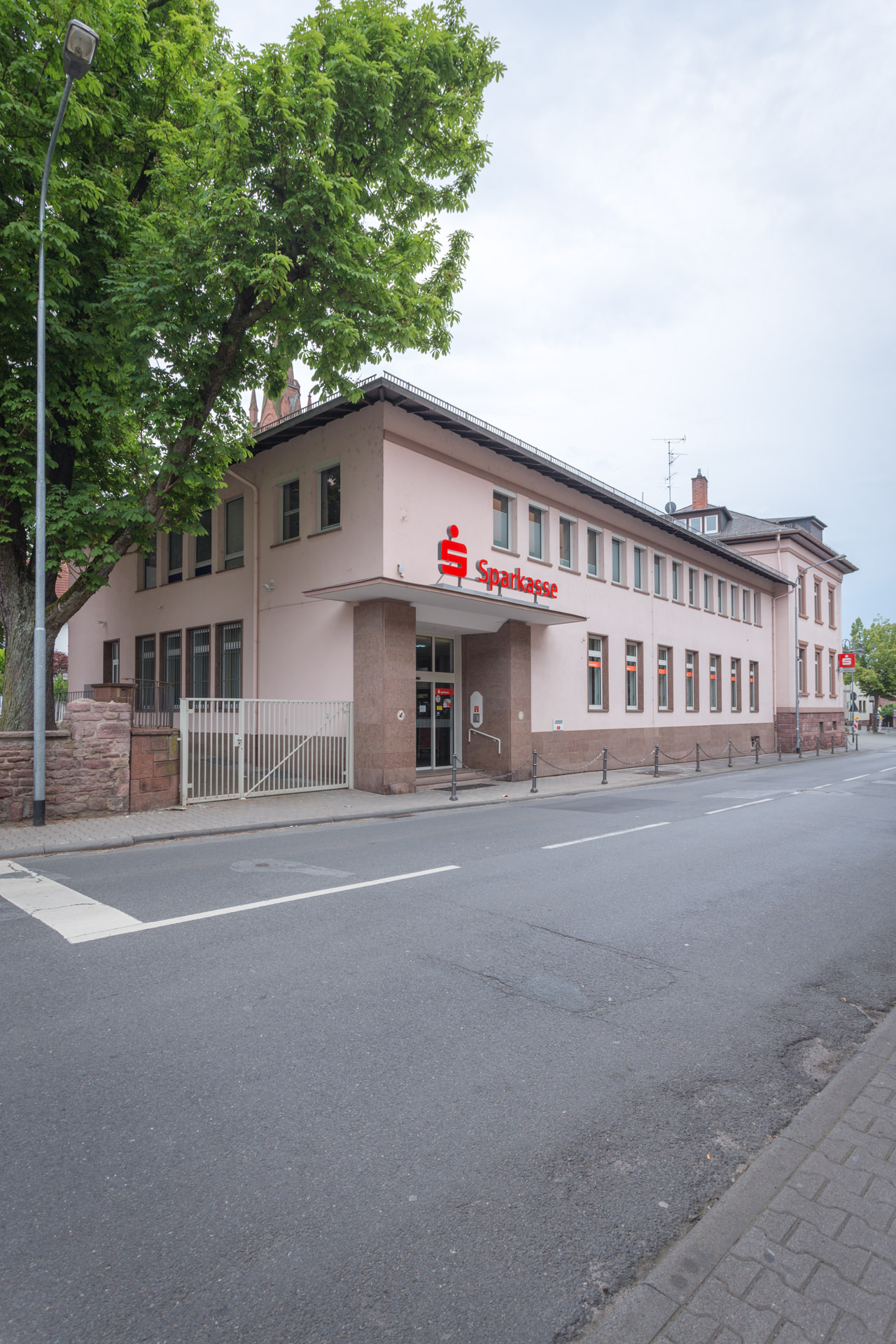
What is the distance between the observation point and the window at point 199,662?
21.8 metres

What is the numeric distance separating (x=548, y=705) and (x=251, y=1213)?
1900cm

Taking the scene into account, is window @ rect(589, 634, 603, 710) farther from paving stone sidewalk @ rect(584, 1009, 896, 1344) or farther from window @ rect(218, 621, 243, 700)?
paving stone sidewalk @ rect(584, 1009, 896, 1344)

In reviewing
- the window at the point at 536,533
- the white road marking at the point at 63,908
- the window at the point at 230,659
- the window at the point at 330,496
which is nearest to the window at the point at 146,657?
→ the window at the point at 230,659

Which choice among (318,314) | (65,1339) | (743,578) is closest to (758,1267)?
(65,1339)

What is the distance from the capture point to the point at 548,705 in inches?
838

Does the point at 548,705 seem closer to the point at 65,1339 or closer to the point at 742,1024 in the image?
the point at 742,1024

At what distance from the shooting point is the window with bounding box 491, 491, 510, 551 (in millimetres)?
19391

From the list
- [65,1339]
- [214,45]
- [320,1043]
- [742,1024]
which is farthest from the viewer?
[214,45]

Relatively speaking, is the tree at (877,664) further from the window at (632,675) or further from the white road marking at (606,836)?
the white road marking at (606,836)

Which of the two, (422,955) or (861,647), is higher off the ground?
(861,647)

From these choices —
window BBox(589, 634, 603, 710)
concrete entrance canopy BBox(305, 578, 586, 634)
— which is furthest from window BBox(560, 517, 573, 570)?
window BBox(589, 634, 603, 710)

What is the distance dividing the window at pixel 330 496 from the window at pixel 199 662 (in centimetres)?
585

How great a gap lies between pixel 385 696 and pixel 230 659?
6548 millimetres

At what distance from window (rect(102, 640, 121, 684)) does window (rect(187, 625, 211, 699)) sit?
556cm
